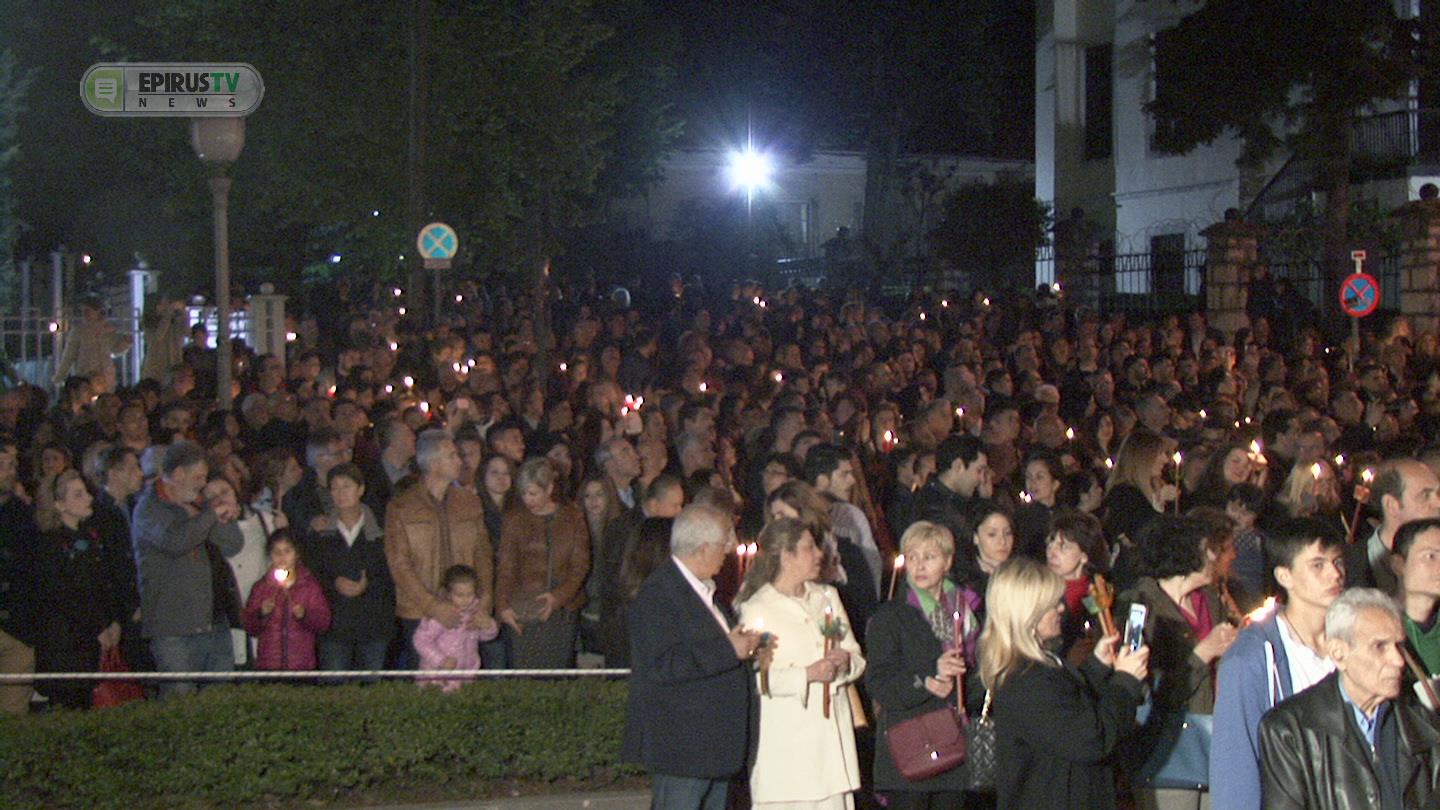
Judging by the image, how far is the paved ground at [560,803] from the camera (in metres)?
8.66

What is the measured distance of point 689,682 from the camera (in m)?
6.93

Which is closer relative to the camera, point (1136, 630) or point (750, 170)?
point (1136, 630)

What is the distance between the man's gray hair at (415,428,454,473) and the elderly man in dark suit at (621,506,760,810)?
2900 millimetres

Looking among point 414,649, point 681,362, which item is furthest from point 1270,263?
point 414,649

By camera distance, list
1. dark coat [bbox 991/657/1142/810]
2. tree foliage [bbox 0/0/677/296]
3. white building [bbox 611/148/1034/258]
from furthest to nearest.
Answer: white building [bbox 611/148/1034/258], tree foliage [bbox 0/0/677/296], dark coat [bbox 991/657/1142/810]

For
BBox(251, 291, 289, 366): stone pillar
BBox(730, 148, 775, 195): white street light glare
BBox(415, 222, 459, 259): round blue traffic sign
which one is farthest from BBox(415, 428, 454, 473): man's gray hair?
BBox(730, 148, 775, 195): white street light glare

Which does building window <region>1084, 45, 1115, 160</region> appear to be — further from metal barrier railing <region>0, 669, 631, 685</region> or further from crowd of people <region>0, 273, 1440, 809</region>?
metal barrier railing <region>0, 669, 631, 685</region>

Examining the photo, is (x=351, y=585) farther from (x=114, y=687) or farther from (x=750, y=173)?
(x=750, y=173)

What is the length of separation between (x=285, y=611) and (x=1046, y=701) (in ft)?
15.7

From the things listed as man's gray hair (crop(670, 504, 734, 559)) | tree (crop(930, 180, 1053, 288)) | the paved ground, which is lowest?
the paved ground

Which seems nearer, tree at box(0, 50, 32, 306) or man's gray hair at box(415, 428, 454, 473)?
man's gray hair at box(415, 428, 454, 473)

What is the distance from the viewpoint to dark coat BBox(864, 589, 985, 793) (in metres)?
6.89
